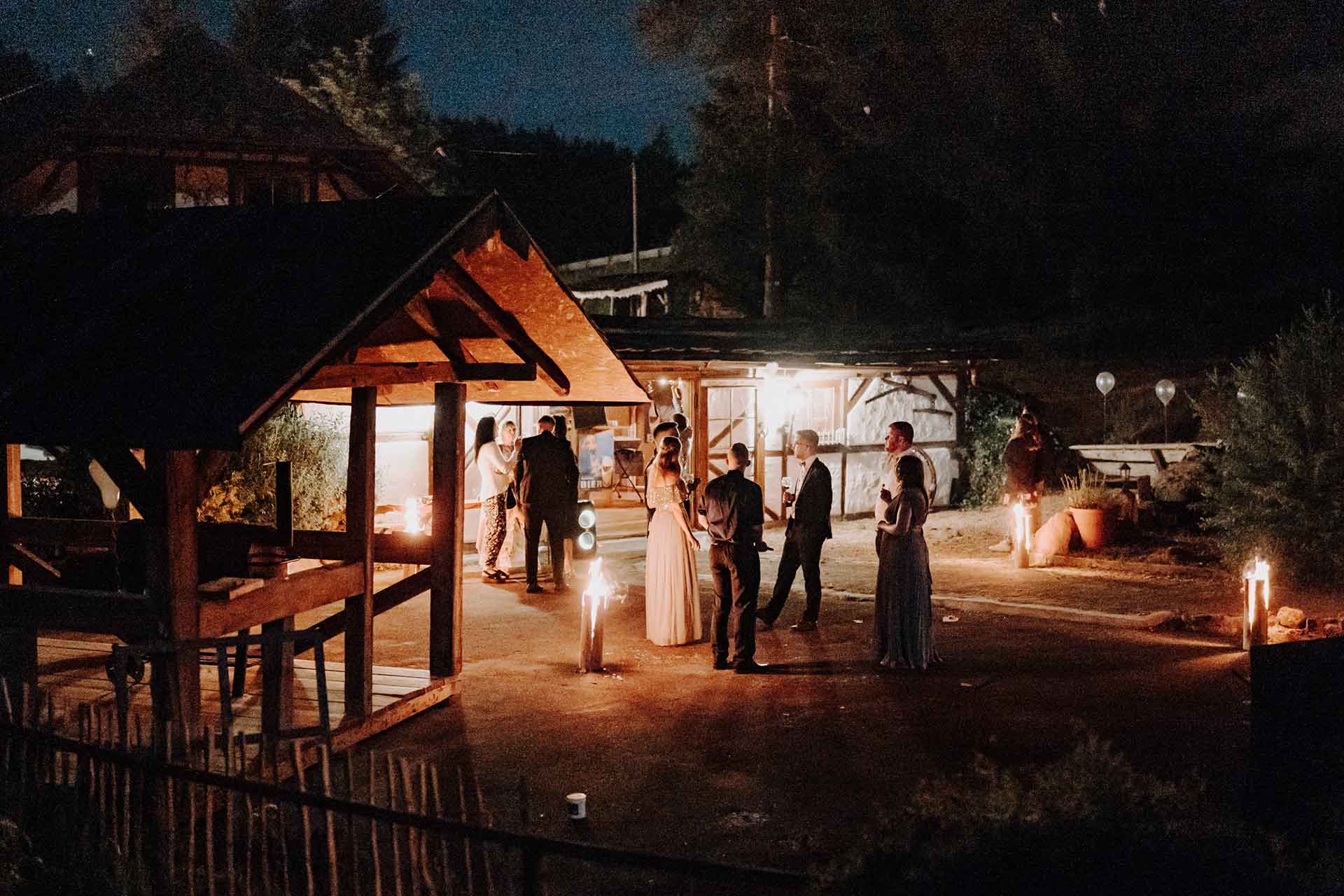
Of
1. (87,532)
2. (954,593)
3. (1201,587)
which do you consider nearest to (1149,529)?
(1201,587)

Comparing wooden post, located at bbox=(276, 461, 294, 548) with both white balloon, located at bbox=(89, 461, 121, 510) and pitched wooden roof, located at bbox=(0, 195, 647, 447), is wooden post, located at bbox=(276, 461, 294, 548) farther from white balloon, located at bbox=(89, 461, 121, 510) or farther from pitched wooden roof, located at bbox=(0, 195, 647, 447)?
white balloon, located at bbox=(89, 461, 121, 510)

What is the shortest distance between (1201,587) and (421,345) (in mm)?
9487

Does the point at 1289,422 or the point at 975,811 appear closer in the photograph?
the point at 975,811

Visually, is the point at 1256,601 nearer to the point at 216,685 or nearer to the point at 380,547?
the point at 380,547

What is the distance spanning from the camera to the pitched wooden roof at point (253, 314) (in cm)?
535

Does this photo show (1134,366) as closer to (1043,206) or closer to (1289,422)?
(1043,206)

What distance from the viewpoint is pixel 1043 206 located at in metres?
27.1

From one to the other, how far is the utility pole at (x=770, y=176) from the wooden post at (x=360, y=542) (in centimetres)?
2542

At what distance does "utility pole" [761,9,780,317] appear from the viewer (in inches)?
1212

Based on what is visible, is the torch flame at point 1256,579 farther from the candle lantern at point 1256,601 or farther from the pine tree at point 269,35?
the pine tree at point 269,35

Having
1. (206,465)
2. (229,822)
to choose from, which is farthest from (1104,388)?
(229,822)

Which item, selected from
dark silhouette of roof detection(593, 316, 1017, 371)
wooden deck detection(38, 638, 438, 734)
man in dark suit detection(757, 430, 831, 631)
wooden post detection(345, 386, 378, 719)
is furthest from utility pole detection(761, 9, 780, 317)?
wooden post detection(345, 386, 378, 719)

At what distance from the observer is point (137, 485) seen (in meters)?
5.86

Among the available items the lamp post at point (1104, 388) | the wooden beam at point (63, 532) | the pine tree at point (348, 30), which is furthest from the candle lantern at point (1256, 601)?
the pine tree at point (348, 30)
